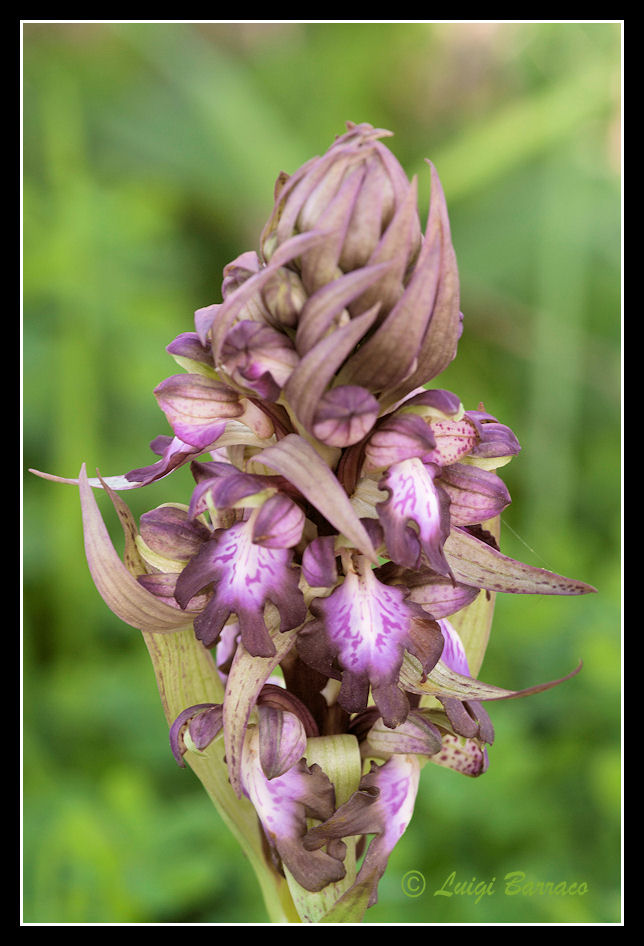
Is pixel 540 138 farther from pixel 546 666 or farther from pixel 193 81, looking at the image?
pixel 546 666

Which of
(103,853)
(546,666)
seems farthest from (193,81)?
(103,853)

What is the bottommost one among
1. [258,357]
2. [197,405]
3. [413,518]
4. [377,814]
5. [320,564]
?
[377,814]

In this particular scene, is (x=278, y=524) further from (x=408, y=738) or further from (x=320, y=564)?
(x=408, y=738)

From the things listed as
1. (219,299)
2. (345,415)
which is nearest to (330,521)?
(345,415)

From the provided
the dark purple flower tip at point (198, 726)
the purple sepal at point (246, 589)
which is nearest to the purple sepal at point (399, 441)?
the purple sepal at point (246, 589)

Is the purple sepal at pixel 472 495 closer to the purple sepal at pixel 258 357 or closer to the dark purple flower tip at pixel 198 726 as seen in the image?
the purple sepal at pixel 258 357

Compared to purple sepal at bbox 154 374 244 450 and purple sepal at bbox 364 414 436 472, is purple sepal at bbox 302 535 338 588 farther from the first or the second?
→ purple sepal at bbox 154 374 244 450

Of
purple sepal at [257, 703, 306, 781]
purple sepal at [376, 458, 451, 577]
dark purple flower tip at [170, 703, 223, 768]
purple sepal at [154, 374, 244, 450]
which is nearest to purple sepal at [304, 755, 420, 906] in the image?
purple sepal at [257, 703, 306, 781]
